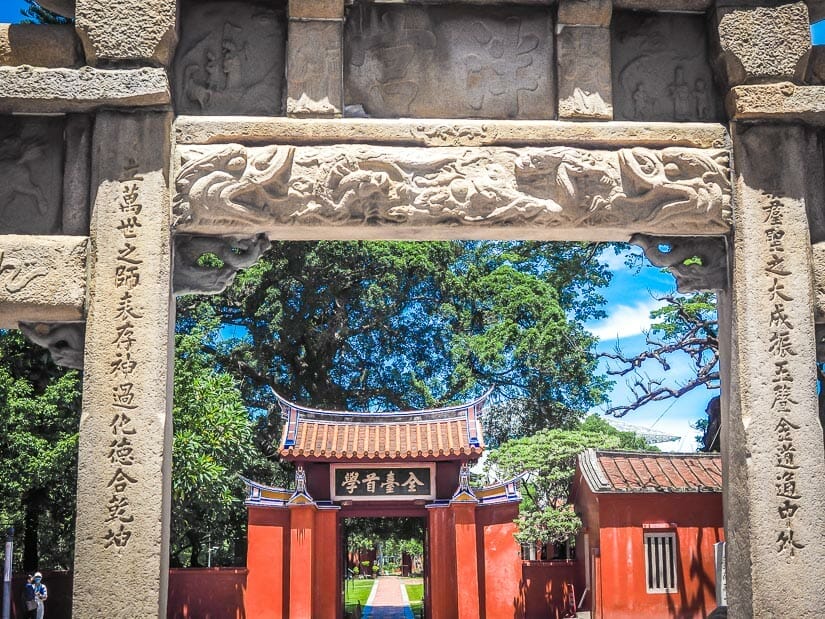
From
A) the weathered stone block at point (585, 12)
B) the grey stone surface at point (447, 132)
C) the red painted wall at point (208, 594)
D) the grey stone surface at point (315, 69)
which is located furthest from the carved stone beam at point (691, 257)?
the red painted wall at point (208, 594)

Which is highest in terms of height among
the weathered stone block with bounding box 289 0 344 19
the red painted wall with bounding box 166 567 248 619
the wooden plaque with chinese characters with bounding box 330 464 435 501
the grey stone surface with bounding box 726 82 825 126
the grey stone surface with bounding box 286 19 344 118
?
the weathered stone block with bounding box 289 0 344 19

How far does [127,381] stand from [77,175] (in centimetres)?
114

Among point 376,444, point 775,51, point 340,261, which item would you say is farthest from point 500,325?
point 775,51

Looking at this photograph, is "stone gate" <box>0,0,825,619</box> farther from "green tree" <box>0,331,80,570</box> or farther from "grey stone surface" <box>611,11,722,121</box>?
"green tree" <box>0,331,80,570</box>

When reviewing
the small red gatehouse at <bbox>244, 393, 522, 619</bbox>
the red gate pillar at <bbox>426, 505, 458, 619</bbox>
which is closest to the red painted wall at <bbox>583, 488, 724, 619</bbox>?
the small red gatehouse at <bbox>244, 393, 522, 619</bbox>

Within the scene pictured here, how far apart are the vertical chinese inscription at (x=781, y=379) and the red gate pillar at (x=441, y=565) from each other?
1094cm

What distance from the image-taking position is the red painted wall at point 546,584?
1664 cm

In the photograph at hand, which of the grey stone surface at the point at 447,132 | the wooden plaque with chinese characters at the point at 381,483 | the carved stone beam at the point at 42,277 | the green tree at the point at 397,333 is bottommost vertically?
the wooden plaque with chinese characters at the point at 381,483

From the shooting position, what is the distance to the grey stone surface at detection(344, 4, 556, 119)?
534 centimetres

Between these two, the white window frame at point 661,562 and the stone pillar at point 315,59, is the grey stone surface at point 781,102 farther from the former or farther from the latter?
the white window frame at point 661,562

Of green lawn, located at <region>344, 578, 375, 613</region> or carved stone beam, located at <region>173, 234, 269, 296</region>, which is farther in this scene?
green lawn, located at <region>344, 578, 375, 613</region>

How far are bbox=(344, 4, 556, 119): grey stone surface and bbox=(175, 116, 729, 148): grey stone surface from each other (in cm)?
17

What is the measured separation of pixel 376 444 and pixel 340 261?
26.6ft

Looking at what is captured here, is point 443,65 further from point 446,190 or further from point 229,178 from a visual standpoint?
point 229,178
